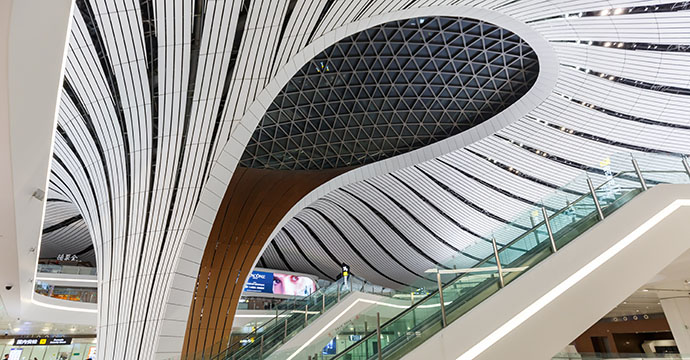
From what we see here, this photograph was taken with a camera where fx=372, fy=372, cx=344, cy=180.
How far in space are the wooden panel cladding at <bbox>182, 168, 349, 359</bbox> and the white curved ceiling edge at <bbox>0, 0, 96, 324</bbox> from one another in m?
7.75

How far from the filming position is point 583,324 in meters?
4.67

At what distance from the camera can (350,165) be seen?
18953 mm

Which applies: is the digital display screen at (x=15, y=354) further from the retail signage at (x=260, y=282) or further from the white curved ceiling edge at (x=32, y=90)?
the white curved ceiling edge at (x=32, y=90)

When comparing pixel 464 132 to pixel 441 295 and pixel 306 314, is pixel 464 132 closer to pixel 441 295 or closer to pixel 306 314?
pixel 306 314

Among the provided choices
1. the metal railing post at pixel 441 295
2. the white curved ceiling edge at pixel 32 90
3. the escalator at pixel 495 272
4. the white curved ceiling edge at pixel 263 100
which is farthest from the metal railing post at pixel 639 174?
the white curved ceiling edge at pixel 32 90

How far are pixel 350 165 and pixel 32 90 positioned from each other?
1586 cm

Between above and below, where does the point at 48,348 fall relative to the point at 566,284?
below

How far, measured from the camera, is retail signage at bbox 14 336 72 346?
68.6ft

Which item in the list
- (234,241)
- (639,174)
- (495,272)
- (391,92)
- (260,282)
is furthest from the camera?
(260,282)

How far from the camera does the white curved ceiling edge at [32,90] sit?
275cm

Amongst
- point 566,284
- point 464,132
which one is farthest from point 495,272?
point 464,132

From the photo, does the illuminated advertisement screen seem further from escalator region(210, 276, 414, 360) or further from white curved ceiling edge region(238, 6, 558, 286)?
escalator region(210, 276, 414, 360)

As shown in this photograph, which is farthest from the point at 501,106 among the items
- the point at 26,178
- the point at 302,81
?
the point at 26,178

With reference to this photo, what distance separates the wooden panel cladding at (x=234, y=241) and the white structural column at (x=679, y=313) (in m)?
12.3
